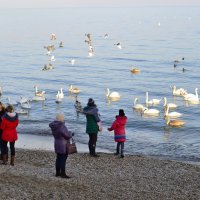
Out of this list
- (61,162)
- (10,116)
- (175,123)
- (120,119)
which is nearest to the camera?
(61,162)

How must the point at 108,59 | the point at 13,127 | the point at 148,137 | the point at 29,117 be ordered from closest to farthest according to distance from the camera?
1. the point at 13,127
2. the point at 148,137
3. the point at 29,117
4. the point at 108,59

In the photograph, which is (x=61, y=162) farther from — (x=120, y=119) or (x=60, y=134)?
(x=120, y=119)

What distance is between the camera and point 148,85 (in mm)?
51344

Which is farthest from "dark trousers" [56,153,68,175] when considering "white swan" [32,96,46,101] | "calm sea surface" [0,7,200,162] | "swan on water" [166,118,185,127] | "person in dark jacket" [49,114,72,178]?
"white swan" [32,96,46,101]

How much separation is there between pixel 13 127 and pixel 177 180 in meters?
5.24

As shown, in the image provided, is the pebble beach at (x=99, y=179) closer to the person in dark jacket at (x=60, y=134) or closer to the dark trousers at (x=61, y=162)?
the dark trousers at (x=61, y=162)

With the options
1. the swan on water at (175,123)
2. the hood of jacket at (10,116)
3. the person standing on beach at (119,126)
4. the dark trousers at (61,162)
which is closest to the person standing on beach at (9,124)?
the hood of jacket at (10,116)

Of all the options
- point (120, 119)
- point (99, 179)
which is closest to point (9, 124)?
point (99, 179)

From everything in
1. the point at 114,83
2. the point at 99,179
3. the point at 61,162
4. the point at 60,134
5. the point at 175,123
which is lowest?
the point at 99,179

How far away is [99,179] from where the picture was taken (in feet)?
54.1

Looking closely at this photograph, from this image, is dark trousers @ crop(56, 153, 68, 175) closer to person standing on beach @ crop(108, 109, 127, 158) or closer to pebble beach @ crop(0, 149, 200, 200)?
pebble beach @ crop(0, 149, 200, 200)

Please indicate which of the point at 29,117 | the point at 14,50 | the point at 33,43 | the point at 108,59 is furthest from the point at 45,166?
the point at 33,43

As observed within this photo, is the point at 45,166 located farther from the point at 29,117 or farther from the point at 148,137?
the point at 29,117

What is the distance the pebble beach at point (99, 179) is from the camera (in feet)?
46.0
